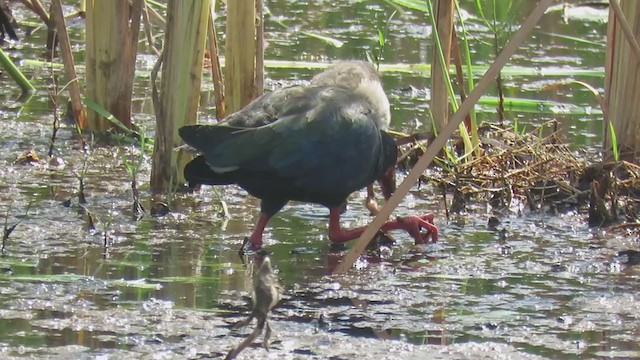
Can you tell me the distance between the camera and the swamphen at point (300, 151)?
14.1ft

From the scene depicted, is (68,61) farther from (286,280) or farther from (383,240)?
(286,280)

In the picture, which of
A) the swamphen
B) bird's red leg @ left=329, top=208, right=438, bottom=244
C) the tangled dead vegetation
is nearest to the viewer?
the swamphen

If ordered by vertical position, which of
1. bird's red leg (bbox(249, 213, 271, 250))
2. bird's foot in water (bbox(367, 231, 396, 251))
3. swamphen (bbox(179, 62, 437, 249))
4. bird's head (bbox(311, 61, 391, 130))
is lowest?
bird's foot in water (bbox(367, 231, 396, 251))

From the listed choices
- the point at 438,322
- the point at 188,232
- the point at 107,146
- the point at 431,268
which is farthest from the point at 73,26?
the point at 438,322

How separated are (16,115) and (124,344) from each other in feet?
10.7

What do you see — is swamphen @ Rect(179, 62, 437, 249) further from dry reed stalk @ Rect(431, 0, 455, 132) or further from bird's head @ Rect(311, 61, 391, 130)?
dry reed stalk @ Rect(431, 0, 455, 132)

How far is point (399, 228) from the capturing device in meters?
4.77

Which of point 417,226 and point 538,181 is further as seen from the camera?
point 538,181

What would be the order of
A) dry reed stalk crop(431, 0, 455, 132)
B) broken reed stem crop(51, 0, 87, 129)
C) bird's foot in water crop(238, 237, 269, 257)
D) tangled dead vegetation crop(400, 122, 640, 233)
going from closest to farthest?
bird's foot in water crop(238, 237, 269, 257) < tangled dead vegetation crop(400, 122, 640, 233) < dry reed stalk crop(431, 0, 455, 132) < broken reed stem crop(51, 0, 87, 129)

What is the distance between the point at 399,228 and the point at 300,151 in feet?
2.03

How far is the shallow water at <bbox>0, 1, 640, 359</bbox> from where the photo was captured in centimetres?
346

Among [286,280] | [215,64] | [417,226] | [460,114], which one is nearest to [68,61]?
[215,64]

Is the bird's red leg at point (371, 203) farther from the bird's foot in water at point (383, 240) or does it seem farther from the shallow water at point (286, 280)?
the bird's foot in water at point (383, 240)

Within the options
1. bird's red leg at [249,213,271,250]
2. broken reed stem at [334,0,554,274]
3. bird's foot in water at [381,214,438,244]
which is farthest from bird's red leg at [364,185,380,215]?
broken reed stem at [334,0,554,274]
